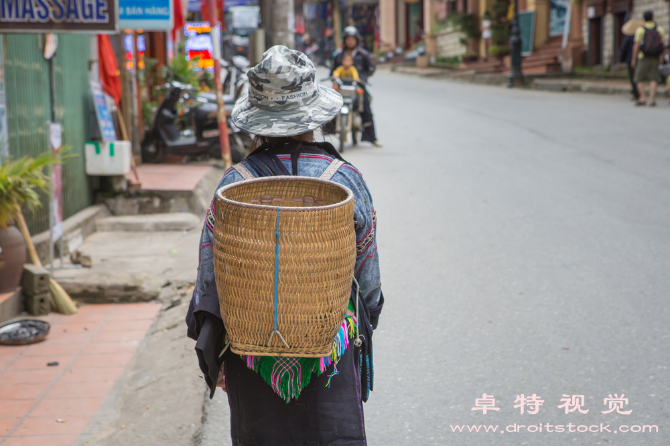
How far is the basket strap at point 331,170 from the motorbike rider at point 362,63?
9980 millimetres

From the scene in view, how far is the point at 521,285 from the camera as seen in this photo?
5.27 m

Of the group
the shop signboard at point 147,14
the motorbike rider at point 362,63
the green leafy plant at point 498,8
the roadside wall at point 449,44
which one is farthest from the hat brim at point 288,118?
the roadside wall at point 449,44

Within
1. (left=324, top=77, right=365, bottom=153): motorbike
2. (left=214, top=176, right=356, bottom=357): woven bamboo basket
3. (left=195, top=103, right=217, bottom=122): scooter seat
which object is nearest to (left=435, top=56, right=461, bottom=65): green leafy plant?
(left=324, top=77, right=365, bottom=153): motorbike

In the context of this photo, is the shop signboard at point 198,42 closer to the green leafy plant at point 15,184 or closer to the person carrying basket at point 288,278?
the green leafy plant at point 15,184

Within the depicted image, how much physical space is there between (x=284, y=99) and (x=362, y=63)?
1087 cm

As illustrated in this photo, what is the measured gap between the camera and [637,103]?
15.4 m

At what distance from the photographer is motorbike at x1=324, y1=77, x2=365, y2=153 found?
11.6 m

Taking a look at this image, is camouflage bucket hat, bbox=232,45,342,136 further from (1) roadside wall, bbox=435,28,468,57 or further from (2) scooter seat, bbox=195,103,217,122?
(1) roadside wall, bbox=435,28,468,57

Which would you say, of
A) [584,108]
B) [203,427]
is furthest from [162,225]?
[584,108]

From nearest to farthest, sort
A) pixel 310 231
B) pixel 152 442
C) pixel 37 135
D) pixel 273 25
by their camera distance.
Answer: pixel 310 231, pixel 152 442, pixel 37 135, pixel 273 25

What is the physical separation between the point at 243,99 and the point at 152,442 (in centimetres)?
182

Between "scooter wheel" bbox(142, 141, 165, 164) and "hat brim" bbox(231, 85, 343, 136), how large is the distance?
28.1 feet

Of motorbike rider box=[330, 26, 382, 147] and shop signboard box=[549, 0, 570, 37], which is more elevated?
shop signboard box=[549, 0, 570, 37]

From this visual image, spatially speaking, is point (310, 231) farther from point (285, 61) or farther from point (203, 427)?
point (203, 427)
